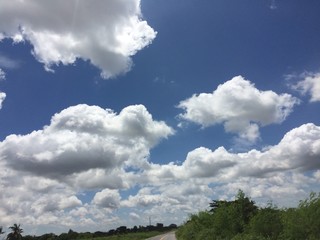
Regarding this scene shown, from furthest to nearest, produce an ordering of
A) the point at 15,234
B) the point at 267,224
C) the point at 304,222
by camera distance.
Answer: the point at 15,234
the point at 267,224
the point at 304,222

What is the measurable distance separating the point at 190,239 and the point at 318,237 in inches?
1511

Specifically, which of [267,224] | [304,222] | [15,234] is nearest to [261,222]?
[267,224]

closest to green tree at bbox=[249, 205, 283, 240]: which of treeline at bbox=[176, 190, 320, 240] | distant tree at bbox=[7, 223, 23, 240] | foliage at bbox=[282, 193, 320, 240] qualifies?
treeline at bbox=[176, 190, 320, 240]

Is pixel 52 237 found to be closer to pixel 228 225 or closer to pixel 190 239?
pixel 190 239

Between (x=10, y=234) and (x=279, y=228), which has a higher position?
(x=10, y=234)

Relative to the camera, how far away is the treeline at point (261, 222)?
103 feet

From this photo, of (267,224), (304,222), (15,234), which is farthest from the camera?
(15,234)

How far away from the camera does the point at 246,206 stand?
53.7 m

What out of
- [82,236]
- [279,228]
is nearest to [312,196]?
[279,228]

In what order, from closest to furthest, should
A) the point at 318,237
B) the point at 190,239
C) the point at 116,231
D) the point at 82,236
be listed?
1. the point at 318,237
2. the point at 190,239
3. the point at 82,236
4. the point at 116,231

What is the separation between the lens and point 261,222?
40781mm

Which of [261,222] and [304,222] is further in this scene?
[261,222]

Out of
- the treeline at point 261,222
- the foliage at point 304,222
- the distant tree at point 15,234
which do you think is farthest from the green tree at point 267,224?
the distant tree at point 15,234

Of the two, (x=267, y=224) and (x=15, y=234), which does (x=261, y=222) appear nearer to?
(x=267, y=224)
